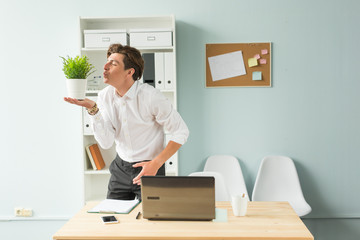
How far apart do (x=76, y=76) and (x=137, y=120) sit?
438mm

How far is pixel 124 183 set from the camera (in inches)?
78.8

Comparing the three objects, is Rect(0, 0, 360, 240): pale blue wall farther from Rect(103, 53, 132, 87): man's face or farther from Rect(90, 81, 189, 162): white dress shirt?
Rect(103, 53, 132, 87): man's face

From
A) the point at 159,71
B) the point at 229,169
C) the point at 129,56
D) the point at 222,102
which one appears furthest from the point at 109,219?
the point at 222,102

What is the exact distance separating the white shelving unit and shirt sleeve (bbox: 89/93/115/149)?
38.1 inches

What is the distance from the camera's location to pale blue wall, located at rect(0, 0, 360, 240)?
3.13 meters

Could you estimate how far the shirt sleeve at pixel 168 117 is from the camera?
1985mm

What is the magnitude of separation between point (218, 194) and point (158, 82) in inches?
45.8

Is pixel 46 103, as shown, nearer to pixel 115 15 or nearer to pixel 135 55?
pixel 115 15

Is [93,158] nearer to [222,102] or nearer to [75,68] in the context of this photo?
[222,102]

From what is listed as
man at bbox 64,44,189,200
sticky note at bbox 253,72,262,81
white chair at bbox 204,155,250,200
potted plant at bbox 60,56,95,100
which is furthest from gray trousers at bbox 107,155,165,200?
sticky note at bbox 253,72,262,81

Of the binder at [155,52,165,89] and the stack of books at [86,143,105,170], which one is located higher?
the binder at [155,52,165,89]

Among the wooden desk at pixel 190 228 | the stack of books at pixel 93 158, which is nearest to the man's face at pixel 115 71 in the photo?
the wooden desk at pixel 190 228

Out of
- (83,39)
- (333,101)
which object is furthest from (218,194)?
(83,39)

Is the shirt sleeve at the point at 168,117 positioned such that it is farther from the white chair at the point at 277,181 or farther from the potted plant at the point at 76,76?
the white chair at the point at 277,181
